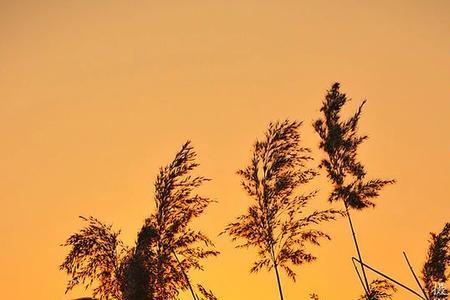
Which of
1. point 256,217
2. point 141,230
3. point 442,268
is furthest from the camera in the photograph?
point 256,217

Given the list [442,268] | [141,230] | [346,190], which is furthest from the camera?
[346,190]

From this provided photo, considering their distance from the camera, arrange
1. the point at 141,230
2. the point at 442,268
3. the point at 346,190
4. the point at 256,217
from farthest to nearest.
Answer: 1. the point at 346,190
2. the point at 256,217
3. the point at 442,268
4. the point at 141,230

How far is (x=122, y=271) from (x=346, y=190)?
441 centimetres

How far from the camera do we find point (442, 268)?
9.66 metres

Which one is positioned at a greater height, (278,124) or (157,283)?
(278,124)

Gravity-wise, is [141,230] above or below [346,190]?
below

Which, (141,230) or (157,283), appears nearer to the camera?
(141,230)

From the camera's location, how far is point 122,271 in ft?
30.8

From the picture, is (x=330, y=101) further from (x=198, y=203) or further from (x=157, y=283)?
(x=157, y=283)

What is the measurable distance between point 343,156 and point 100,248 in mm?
4804

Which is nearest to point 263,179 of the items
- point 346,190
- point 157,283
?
point 346,190

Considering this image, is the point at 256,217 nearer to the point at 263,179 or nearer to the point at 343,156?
the point at 263,179

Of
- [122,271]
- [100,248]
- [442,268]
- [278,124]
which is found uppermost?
[278,124]

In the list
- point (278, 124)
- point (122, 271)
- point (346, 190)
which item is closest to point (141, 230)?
point (122, 271)
